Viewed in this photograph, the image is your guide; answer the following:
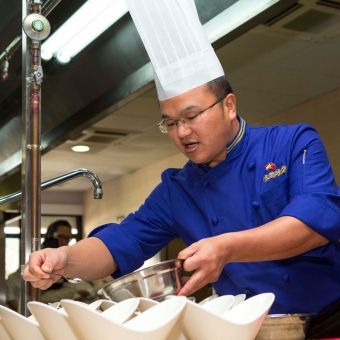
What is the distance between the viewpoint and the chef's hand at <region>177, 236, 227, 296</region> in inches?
38.6

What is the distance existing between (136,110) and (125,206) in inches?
144

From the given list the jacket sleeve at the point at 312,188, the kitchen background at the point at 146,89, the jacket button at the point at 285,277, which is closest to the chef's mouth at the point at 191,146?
the jacket sleeve at the point at 312,188

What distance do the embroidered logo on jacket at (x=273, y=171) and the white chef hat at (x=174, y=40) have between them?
27 centimetres

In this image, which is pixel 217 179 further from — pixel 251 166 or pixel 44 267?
pixel 44 267

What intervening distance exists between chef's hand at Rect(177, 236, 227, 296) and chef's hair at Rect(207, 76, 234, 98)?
0.59 meters

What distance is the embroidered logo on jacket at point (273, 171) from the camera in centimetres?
151

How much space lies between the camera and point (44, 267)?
138cm

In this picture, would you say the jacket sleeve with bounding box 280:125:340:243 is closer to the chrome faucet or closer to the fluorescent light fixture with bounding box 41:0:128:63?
the chrome faucet

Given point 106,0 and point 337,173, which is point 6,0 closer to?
point 106,0

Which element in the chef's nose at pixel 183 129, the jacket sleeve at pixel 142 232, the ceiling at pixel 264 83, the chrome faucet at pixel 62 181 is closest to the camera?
the chef's nose at pixel 183 129

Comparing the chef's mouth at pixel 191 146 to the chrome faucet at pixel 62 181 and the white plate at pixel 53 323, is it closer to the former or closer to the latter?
the chrome faucet at pixel 62 181

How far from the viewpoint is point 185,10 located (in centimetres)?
159

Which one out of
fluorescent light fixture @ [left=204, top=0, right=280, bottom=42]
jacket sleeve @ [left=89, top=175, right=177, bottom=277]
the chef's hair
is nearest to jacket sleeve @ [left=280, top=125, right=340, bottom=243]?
the chef's hair

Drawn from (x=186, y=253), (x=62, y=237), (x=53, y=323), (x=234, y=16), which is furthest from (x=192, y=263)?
(x=234, y=16)
